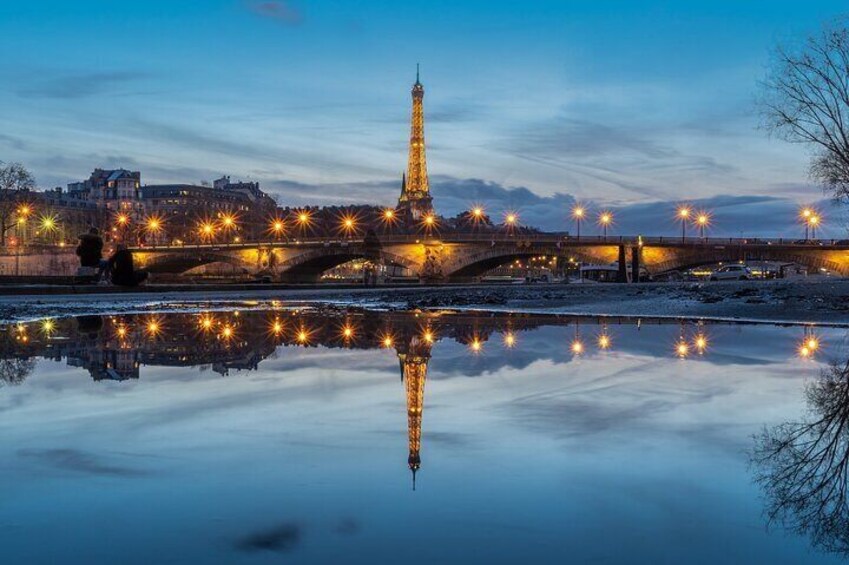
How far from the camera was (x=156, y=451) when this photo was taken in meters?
6.94

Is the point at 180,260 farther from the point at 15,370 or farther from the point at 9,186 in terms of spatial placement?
the point at 15,370

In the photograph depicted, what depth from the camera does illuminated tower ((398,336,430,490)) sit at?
690cm

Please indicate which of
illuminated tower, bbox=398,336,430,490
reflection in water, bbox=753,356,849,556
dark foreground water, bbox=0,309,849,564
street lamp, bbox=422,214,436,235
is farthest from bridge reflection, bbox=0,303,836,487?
street lamp, bbox=422,214,436,235

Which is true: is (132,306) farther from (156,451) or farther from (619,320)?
(156,451)

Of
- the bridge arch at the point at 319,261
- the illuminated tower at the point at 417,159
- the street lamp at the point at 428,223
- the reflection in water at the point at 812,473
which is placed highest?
the illuminated tower at the point at 417,159

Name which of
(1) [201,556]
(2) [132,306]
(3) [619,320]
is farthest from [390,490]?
(2) [132,306]

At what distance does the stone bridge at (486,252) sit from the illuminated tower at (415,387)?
6654 centimetres

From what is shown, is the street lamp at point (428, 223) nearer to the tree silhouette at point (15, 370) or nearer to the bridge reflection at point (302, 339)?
the bridge reflection at point (302, 339)

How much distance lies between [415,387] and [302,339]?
7.74 meters

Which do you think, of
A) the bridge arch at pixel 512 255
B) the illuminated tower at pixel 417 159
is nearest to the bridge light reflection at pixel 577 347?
the bridge arch at pixel 512 255

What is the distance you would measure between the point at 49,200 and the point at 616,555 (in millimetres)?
197808

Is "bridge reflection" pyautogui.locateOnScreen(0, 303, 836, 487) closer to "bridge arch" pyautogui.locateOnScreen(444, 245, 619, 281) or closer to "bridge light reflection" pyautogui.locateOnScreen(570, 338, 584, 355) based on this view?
"bridge light reflection" pyautogui.locateOnScreen(570, 338, 584, 355)

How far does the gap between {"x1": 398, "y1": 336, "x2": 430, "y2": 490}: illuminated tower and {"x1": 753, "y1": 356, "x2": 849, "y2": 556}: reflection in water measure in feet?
8.11

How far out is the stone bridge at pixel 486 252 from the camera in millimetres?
94938
